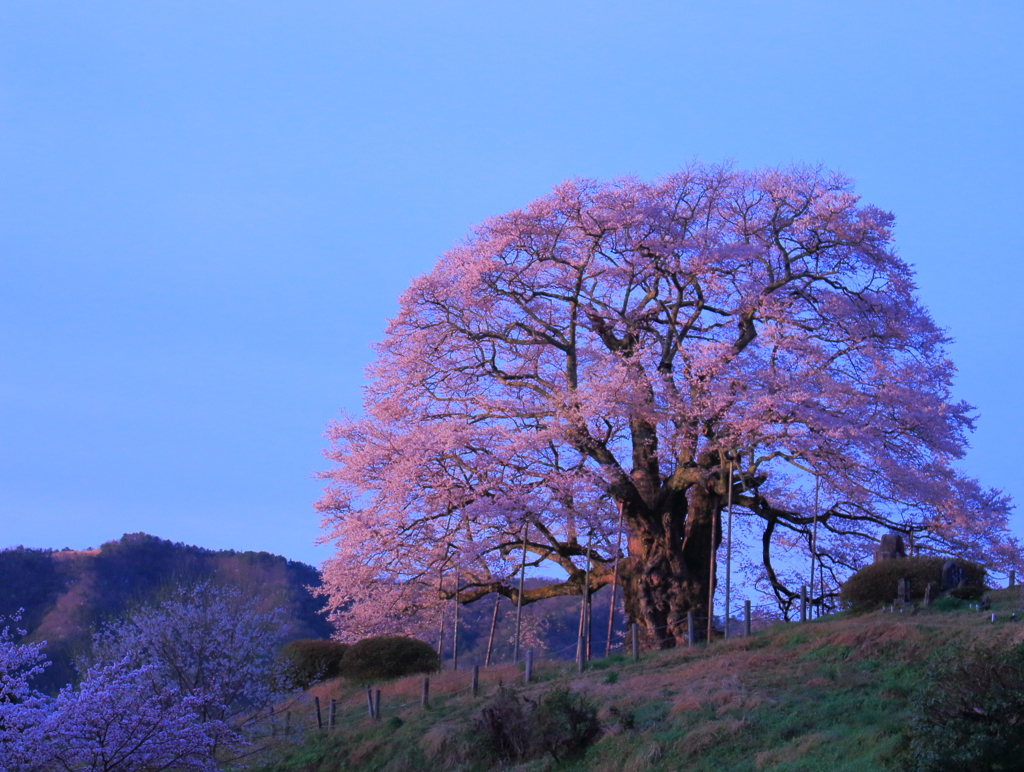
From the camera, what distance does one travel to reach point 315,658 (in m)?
30.7

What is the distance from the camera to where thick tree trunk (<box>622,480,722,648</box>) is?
25.7m

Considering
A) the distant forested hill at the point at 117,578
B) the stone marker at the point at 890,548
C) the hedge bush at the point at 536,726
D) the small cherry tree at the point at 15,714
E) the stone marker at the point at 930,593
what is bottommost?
the hedge bush at the point at 536,726

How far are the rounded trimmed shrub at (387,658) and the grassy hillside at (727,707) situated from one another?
2.77 meters

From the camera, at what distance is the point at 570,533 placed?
2745 centimetres

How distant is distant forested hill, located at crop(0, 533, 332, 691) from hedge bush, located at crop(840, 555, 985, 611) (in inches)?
1495

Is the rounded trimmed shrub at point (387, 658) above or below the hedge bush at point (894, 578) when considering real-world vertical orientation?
below

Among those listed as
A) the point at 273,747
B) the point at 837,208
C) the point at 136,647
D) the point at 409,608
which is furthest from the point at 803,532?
the point at 136,647

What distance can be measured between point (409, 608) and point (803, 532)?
10828mm

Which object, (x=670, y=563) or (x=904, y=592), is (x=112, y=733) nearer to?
(x=670, y=563)

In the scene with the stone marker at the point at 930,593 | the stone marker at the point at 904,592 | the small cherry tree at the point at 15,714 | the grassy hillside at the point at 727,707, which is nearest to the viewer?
the small cherry tree at the point at 15,714

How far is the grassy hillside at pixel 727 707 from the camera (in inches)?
597

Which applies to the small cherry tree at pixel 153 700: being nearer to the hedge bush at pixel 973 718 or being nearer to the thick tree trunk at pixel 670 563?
the thick tree trunk at pixel 670 563

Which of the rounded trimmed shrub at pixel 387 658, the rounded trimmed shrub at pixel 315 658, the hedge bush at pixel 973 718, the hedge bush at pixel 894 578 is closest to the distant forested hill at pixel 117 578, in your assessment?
the rounded trimmed shrub at pixel 315 658

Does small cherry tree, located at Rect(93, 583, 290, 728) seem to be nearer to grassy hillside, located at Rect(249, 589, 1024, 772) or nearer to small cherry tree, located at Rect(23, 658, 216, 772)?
grassy hillside, located at Rect(249, 589, 1024, 772)
